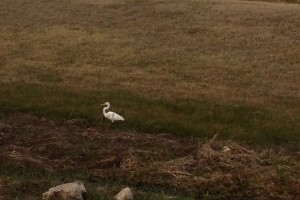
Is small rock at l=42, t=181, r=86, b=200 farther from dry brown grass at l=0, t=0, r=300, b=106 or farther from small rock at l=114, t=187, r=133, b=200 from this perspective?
dry brown grass at l=0, t=0, r=300, b=106

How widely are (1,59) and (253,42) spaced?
35.3ft

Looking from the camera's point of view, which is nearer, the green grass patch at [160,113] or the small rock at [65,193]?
the small rock at [65,193]

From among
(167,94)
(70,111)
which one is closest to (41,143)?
(70,111)

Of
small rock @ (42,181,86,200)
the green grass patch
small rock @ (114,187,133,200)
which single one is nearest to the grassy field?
the green grass patch

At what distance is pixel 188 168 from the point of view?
1466 centimetres

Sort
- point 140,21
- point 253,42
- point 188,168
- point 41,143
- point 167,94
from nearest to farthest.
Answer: point 188,168 < point 41,143 < point 167,94 < point 253,42 < point 140,21

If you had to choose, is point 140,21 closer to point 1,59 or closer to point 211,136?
point 1,59

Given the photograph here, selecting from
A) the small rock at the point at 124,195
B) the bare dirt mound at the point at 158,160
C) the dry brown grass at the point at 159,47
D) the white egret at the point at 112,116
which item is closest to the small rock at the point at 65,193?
the small rock at the point at 124,195

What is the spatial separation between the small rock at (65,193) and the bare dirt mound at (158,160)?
1735 mm

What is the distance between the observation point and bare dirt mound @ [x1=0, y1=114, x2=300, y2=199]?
1391 cm

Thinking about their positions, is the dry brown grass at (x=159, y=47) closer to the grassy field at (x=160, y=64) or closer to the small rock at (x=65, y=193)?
the grassy field at (x=160, y=64)

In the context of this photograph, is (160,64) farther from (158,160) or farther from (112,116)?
(158,160)

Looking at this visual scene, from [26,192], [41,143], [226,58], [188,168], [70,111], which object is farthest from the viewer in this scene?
[226,58]

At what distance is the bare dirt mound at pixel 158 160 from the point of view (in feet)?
45.6
